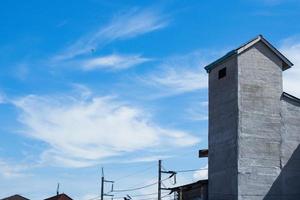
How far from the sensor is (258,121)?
43.8 metres

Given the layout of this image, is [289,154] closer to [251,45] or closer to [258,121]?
[258,121]

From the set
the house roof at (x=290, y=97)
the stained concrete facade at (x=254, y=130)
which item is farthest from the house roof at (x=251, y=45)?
the house roof at (x=290, y=97)

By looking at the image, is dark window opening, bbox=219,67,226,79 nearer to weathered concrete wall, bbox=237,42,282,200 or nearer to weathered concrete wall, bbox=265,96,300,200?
weathered concrete wall, bbox=237,42,282,200

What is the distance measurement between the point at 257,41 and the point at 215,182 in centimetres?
1150

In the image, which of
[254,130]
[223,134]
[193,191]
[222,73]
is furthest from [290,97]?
[193,191]

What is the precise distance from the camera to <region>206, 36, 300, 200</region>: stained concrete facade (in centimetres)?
4284

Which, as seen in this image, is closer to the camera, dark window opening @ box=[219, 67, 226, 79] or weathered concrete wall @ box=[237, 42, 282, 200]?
weathered concrete wall @ box=[237, 42, 282, 200]

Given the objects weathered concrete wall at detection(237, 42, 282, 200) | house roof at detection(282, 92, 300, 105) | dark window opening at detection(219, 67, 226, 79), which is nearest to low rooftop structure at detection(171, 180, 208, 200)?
weathered concrete wall at detection(237, 42, 282, 200)

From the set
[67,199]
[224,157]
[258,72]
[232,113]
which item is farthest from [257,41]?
[67,199]

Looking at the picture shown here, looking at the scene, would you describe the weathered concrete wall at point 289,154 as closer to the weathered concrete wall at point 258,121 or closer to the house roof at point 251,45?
the weathered concrete wall at point 258,121

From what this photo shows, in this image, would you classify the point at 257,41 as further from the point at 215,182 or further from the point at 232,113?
the point at 215,182

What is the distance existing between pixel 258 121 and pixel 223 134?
2848 millimetres

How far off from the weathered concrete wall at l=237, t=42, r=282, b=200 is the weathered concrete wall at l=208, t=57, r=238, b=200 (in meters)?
0.52

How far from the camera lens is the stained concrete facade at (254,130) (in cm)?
4284
